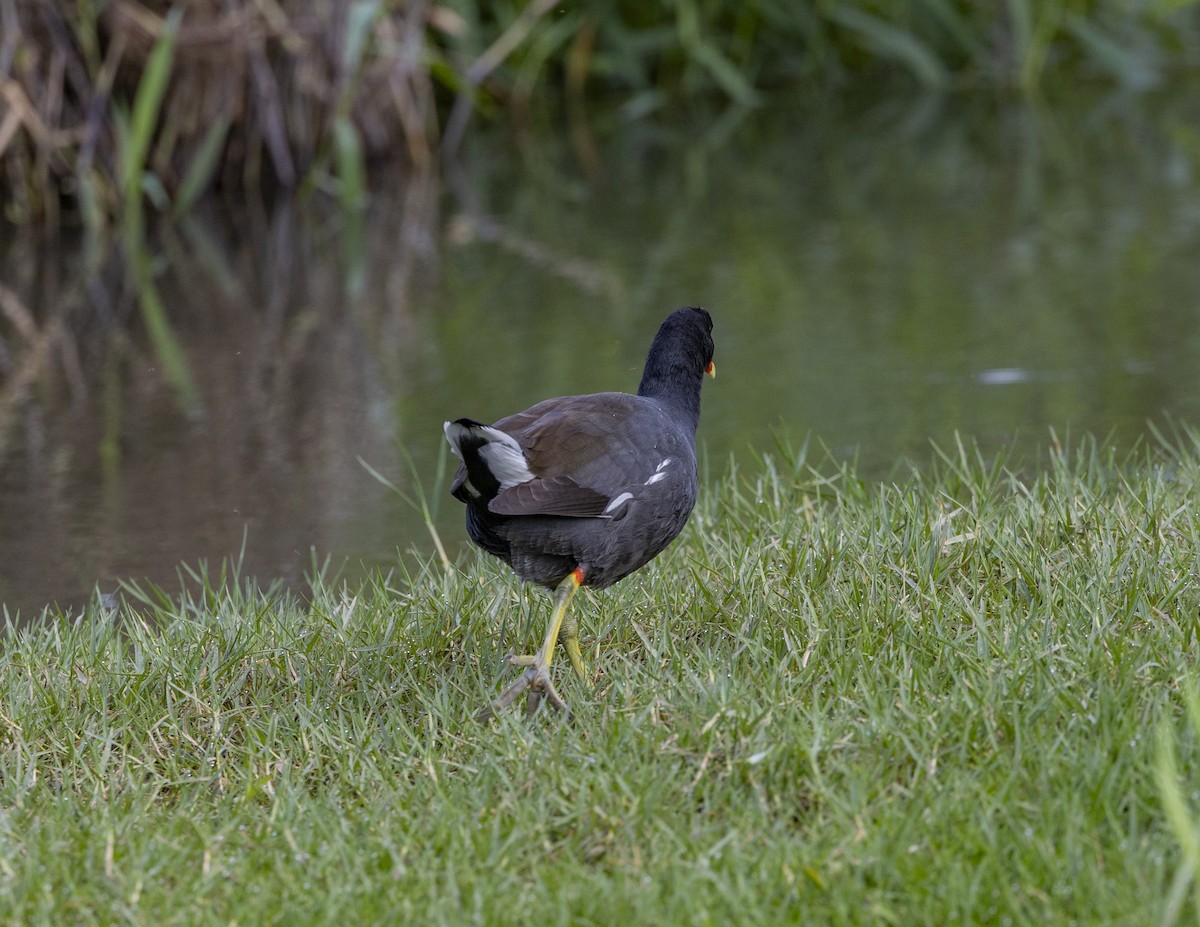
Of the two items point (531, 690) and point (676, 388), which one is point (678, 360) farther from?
point (531, 690)

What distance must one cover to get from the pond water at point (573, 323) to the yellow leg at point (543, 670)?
3.82ft

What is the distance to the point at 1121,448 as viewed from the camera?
4.42m

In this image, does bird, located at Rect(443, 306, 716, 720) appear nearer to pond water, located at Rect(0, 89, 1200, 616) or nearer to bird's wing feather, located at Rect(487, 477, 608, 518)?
bird's wing feather, located at Rect(487, 477, 608, 518)

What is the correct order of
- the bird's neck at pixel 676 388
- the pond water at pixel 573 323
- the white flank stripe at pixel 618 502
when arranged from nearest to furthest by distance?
the white flank stripe at pixel 618 502
the bird's neck at pixel 676 388
the pond water at pixel 573 323

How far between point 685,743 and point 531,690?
14.9 inches

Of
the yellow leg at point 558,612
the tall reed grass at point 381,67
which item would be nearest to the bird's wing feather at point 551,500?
the yellow leg at point 558,612

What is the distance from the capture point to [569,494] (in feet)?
9.01

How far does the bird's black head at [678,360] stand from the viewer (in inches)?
126

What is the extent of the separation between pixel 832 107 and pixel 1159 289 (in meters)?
4.47

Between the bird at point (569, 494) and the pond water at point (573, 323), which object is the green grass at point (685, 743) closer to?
the bird at point (569, 494)

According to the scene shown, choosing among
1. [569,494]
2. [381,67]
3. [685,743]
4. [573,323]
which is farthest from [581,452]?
[381,67]

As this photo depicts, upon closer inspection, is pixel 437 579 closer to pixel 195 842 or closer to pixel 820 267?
pixel 195 842

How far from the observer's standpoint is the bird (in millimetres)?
2719

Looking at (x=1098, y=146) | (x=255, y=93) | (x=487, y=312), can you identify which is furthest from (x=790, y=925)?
(x=1098, y=146)
